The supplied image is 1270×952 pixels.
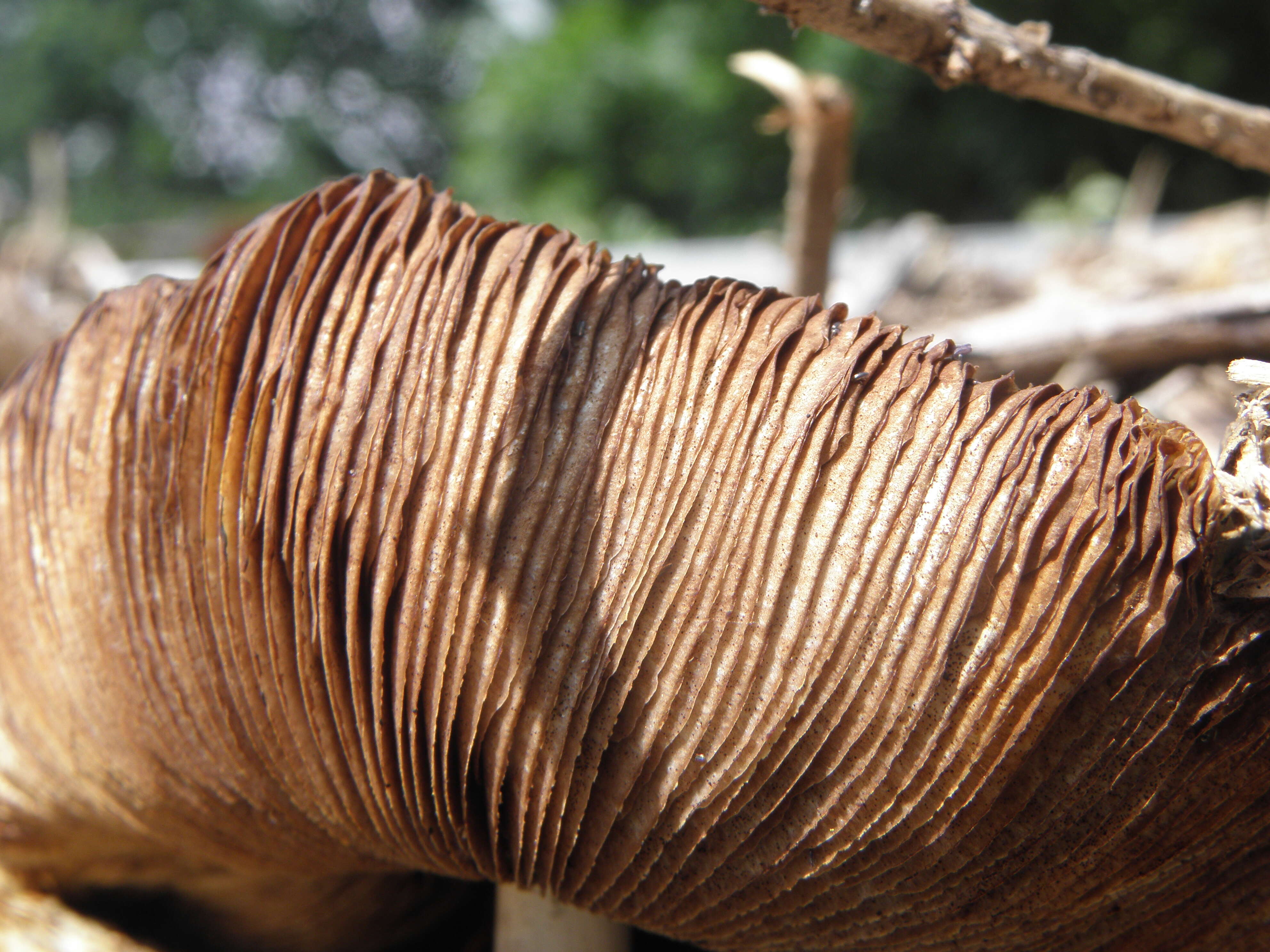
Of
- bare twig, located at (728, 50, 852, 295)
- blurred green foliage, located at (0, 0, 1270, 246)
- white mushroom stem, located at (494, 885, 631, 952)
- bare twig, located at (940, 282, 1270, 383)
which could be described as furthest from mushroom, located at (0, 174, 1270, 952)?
blurred green foliage, located at (0, 0, 1270, 246)

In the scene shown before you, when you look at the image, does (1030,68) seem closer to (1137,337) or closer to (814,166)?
(1137,337)

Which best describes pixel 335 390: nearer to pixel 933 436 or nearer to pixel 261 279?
pixel 261 279

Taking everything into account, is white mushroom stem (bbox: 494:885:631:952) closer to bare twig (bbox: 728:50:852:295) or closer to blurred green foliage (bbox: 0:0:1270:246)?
bare twig (bbox: 728:50:852:295)

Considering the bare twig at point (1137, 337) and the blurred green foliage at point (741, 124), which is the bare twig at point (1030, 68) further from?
the blurred green foliage at point (741, 124)

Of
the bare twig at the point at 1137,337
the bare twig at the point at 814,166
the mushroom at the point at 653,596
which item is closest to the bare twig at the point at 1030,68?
the mushroom at the point at 653,596

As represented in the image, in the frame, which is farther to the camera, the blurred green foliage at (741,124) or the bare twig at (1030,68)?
the blurred green foliage at (741,124)

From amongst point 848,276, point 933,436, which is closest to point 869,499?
point 933,436

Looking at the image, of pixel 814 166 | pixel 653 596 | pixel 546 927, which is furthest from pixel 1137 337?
pixel 546 927
